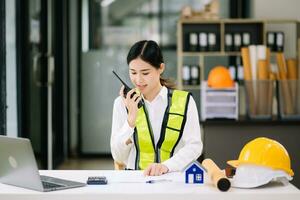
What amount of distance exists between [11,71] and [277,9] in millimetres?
3039

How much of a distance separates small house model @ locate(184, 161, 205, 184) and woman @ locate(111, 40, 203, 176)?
41cm

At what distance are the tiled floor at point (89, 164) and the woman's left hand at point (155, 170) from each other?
4.29m

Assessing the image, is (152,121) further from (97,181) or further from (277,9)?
(277,9)

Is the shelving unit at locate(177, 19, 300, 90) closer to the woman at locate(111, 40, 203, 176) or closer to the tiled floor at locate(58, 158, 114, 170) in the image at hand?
the tiled floor at locate(58, 158, 114, 170)

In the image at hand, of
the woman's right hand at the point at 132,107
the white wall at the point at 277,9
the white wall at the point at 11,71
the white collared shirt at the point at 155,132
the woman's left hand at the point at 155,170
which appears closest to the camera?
the woman's left hand at the point at 155,170

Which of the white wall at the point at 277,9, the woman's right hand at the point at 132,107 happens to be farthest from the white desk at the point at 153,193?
the white wall at the point at 277,9

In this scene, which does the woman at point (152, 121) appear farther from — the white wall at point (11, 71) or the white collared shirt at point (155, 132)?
the white wall at point (11, 71)

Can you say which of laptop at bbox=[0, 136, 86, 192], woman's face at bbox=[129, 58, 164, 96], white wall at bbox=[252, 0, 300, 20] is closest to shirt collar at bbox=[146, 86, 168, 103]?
woman's face at bbox=[129, 58, 164, 96]

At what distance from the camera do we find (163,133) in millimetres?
3168

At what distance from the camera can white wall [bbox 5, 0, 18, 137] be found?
5.02 m

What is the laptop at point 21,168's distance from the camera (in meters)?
2.43

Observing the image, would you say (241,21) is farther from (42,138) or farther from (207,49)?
(42,138)

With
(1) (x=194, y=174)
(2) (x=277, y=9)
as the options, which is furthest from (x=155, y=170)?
(2) (x=277, y=9)

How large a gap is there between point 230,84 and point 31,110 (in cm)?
197
